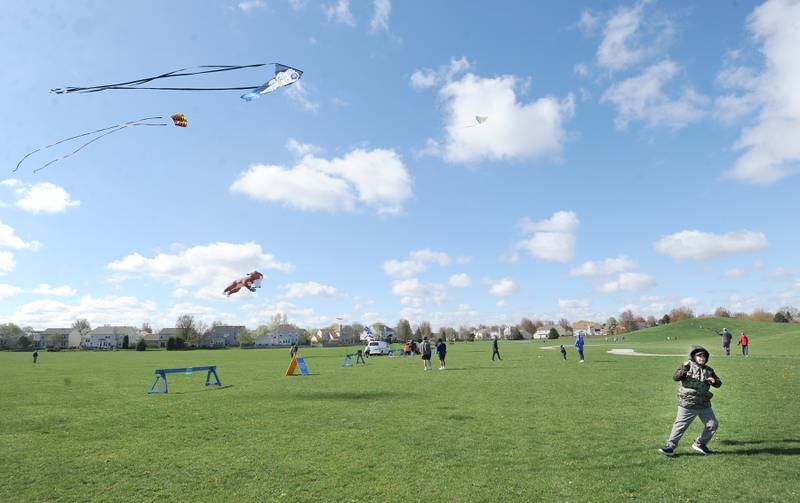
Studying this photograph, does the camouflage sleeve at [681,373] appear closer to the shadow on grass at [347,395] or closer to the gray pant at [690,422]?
the gray pant at [690,422]

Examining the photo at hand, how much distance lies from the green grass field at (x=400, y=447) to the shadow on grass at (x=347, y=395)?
0.24 ft

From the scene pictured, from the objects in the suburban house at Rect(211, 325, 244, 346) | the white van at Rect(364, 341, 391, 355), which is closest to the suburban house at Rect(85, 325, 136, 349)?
the suburban house at Rect(211, 325, 244, 346)

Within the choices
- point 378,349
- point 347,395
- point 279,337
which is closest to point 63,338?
point 279,337

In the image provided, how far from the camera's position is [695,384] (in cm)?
790

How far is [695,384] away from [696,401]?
273 mm

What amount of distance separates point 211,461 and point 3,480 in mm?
2940

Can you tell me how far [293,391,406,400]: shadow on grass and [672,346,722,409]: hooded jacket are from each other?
9258mm

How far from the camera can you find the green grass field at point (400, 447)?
649 cm

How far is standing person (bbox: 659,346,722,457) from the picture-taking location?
784cm

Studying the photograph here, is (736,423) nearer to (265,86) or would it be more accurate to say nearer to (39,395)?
(265,86)

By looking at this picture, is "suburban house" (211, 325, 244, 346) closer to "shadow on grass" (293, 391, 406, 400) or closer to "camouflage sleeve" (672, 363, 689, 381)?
"shadow on grass" (293, 391, 406, 400)

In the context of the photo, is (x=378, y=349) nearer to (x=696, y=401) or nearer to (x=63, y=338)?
(x=696, y=401)

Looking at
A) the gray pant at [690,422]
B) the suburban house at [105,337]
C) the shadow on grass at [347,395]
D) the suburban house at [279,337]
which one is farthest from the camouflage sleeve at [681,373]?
the suburban house at [105,337]

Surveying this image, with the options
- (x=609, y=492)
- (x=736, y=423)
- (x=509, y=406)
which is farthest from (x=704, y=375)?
(x=509, y=406)
